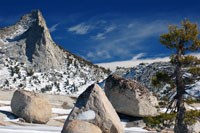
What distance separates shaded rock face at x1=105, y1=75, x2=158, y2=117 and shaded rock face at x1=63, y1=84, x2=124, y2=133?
12822 millimetres

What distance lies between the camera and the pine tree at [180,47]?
27.5m

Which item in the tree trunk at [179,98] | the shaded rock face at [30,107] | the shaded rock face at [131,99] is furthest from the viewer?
the shaded rock face at [131,99]

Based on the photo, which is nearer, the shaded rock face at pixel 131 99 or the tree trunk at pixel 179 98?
the tree trunk at pixel 179 98

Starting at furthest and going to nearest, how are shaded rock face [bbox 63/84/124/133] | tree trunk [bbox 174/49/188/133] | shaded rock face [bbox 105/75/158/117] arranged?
shaded rock face [bbox 105/75/158/117] < tree trunk [bbox 174/49/188/133] < shaded rock face [bbox 63/84/124/133]

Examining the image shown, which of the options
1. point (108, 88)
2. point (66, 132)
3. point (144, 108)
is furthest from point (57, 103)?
point (66, 132)

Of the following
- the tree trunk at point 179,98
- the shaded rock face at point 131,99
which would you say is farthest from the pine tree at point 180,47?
the shaded rock face at point 131,99

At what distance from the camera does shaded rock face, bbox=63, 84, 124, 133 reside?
27.2m

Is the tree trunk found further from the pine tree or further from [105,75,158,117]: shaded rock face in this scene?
[105,75,158,117]: shaded rock face

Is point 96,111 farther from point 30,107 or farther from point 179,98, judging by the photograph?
point 30,107

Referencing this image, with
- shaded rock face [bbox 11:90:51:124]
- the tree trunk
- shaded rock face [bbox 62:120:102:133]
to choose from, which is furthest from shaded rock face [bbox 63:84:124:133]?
shaded rock face [bbox 11:90:51:124]

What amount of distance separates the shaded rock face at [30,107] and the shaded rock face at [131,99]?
7.16m

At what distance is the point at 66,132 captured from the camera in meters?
23.7

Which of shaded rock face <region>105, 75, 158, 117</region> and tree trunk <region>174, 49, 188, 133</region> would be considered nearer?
tree trunk <region>174, 49, 188, 133</region>

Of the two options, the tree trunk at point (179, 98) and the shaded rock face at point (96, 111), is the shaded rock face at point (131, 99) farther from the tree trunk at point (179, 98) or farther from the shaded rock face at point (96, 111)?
the shaded rock face at point (96, 111)
